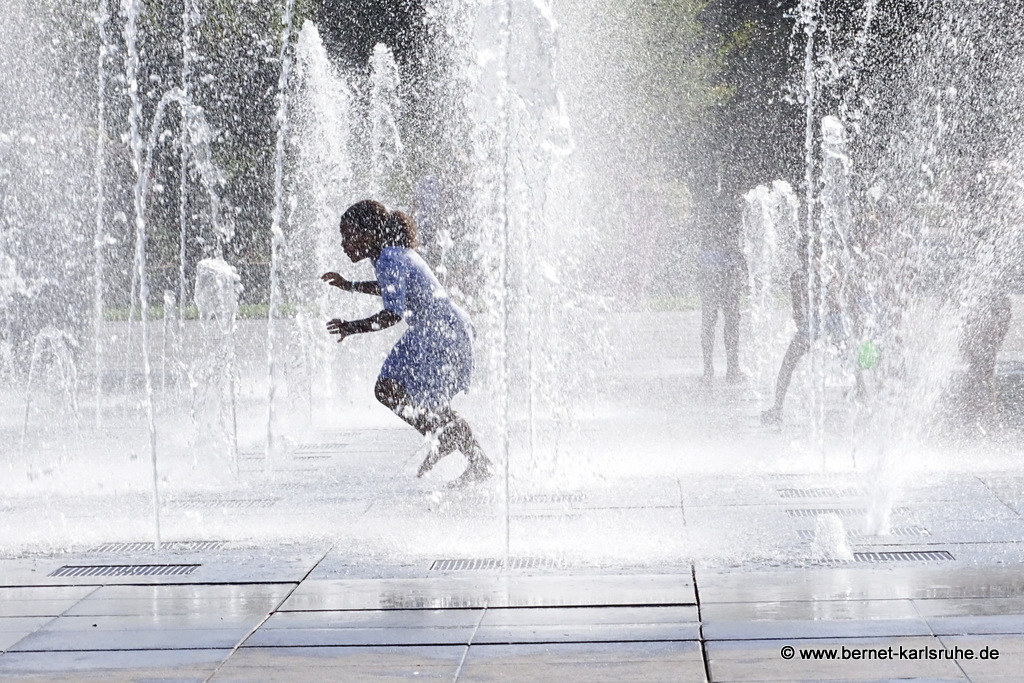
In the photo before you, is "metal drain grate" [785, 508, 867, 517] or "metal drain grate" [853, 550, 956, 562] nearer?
"metal drain grate" [853, 550, 956, 562]

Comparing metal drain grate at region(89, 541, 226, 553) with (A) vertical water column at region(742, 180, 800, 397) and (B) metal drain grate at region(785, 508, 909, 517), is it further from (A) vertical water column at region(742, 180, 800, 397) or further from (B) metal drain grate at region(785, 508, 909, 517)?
(A) vertical water column at region(742, 180, 800, 397)

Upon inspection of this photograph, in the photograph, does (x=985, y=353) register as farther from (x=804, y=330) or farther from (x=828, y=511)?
(x=828, y=511)

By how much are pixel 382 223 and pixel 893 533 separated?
9.46 feet

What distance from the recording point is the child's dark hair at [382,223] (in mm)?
6980

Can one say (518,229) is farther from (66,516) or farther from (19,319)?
(19,319)

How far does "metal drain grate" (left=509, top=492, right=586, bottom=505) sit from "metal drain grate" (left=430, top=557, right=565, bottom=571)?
123cm

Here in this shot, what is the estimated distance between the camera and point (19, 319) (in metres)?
18.1

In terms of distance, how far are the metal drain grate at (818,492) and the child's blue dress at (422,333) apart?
5.55ft

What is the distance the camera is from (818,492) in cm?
687

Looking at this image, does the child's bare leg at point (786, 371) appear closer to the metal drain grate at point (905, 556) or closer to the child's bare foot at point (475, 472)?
the child's bare foot at point (475, 472)

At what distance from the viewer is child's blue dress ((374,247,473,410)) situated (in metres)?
6.88

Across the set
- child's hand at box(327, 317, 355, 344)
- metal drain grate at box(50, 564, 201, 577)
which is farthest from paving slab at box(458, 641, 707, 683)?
child's hand at box(327, 317, 355, 344)

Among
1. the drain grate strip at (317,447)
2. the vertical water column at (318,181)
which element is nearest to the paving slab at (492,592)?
the drain grate strip at (317,447)

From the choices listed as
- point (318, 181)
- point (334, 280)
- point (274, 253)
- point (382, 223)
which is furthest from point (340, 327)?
point (318, 181)
